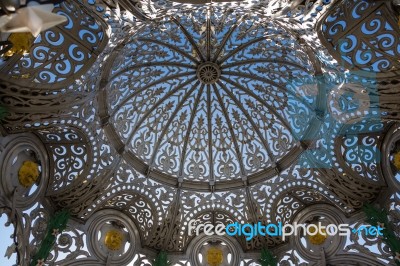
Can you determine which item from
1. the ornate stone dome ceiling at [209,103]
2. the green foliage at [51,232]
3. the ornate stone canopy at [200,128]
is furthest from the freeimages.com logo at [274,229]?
the green foliage at [51,232]

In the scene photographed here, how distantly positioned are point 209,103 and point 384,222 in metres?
7.30

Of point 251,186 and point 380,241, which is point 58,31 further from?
point 380,241

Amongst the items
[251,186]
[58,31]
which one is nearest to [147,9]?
[58,31]

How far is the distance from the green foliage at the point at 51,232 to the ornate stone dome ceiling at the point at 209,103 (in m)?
3.01

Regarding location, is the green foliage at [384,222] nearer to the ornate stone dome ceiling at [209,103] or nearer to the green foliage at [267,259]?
the ornate stone dome ceiling at [209,103]

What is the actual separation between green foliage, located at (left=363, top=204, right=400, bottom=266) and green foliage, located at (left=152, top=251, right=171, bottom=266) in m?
6.78

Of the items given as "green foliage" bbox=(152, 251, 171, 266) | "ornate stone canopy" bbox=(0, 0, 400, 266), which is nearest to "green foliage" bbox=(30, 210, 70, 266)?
"ornate stone canopy" bbox=(0, 0, 400, 266)

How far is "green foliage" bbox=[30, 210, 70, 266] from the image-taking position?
554 inches

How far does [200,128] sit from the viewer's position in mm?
18156

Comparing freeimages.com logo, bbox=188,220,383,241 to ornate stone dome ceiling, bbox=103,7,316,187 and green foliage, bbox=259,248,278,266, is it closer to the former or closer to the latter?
green foliage, bbox=259,248,278,266

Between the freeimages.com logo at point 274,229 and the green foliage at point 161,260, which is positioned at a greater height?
the freeimages.com logo at point 274,229

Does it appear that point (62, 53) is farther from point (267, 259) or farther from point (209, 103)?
point (267, 259)

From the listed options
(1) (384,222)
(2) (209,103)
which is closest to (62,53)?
(2) (209,103)

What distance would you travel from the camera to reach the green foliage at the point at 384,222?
46.0 ft
